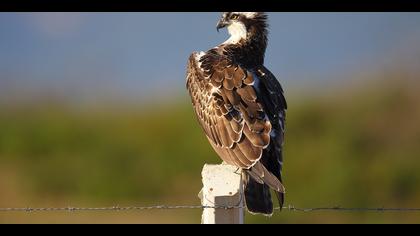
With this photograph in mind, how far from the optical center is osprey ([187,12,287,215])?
6.82 metres

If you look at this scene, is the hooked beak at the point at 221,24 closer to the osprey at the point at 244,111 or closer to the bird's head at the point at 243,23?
the bird's head at the point at 243,23

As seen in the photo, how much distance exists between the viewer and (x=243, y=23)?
347 inches

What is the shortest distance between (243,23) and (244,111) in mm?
1678

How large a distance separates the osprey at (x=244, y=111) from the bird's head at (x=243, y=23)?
0.32 ft

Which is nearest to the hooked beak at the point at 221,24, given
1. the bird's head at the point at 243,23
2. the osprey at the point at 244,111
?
the bird's head at the point at 243,23

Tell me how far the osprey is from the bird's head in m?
0.10

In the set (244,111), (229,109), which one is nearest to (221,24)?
(229,109)

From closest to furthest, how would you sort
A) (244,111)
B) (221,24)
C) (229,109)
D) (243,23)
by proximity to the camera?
1. (244,111)
2. (229,109)
3. (243,23)
4. (221,24)

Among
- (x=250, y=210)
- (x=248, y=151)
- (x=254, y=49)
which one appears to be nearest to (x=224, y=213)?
(x=250, y=210)

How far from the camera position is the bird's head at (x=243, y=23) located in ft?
28.8

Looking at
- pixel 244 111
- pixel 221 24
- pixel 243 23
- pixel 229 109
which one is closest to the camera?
pixel 244 111

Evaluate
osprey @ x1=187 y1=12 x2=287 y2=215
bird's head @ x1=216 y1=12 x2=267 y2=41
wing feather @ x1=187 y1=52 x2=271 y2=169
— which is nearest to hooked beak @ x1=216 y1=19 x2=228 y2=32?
bird's head @ x1=216 y1=12 x2=267 y2=41

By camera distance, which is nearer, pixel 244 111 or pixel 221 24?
pixel 244 111

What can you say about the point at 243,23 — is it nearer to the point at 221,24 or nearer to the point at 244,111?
the point at 221,24
